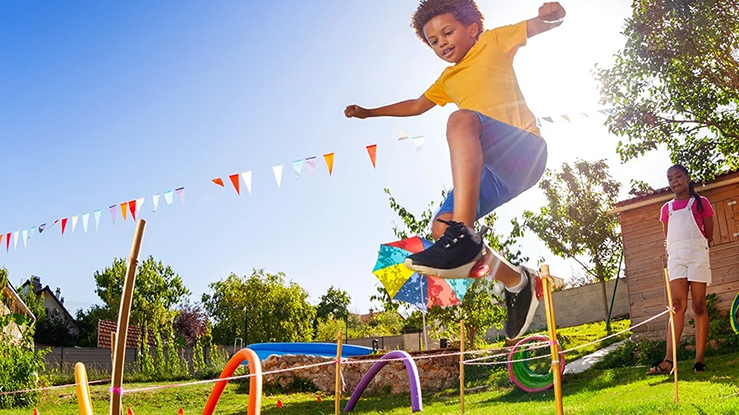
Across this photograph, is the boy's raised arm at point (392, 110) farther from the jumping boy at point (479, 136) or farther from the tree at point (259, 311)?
the tree at point (259, 311)

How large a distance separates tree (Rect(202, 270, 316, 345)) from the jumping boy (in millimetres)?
29367

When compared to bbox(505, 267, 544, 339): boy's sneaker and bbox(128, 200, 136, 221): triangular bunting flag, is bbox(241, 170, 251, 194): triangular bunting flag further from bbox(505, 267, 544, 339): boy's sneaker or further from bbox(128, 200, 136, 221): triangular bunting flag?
bbox(505, 267, 544, 339): boy's sneaker

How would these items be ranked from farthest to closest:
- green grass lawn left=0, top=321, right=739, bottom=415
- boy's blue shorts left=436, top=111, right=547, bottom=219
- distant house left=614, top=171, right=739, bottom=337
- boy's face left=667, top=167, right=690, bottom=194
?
distant house left=614, top=171, right=739, bottom=337
boy's face left=667, top=167, right=690, bottom=194
green grass lawn left=0, top=321, right=739, bottom=415
boy's blue shorts left=436, top=111, right=547, bottom=219

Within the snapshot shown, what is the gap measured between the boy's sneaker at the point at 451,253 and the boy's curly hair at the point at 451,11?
34.1 inches

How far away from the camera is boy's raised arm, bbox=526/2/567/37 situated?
232 cm

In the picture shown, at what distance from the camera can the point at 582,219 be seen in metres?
20.0

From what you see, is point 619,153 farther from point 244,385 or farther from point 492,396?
point 244,385

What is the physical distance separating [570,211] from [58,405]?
1520 centimetres

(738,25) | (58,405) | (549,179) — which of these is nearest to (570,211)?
(549,179)

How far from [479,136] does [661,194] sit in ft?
36.2

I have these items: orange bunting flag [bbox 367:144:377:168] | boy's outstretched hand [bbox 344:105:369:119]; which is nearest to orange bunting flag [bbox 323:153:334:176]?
orange bunting flag [bbox 367:144:377:168]

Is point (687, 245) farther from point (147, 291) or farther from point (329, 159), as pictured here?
point (147, 291)

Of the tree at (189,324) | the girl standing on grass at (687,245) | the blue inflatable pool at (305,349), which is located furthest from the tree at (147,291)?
the girl standing on grass at (687,245)

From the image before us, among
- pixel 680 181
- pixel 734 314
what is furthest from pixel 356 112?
pixel 734 314
